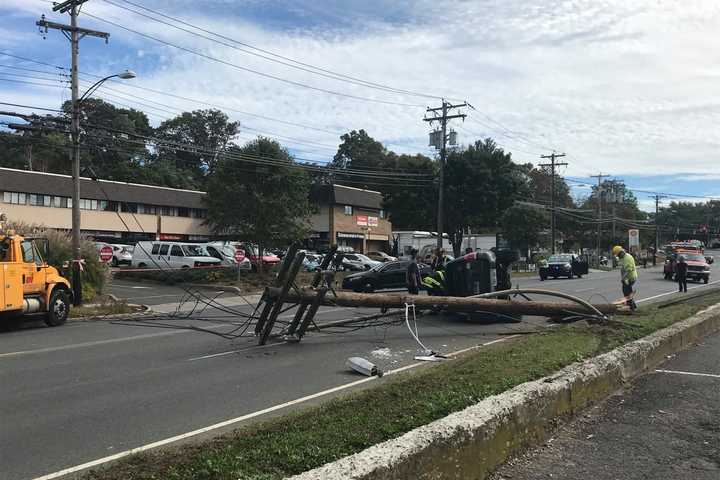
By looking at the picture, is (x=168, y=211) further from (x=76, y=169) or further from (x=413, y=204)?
(x=76, y=169)

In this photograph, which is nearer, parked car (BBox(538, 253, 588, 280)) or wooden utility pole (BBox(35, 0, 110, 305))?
wooden utility pole (BBox(35, 0, 110, 305))

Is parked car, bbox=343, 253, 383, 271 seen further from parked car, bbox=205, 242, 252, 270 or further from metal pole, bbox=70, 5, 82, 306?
Result: metal pole, bbox=70, 5, 82, 306

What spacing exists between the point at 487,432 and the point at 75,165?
19.4m

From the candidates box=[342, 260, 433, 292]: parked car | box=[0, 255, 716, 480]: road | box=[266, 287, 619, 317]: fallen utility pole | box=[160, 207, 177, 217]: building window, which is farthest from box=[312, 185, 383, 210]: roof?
box=[266, 287, 619, 317]: fallen utility pole

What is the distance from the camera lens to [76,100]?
68.0 feet

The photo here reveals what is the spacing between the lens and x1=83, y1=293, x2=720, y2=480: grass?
3.94 m

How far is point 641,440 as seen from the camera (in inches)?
214

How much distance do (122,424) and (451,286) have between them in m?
10.9

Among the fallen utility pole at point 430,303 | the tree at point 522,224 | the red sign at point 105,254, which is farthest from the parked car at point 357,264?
the fallen utility pole at point 430,303

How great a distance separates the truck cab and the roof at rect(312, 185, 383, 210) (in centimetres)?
4333

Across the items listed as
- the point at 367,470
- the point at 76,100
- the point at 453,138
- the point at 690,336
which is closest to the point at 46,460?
the point at 367,470

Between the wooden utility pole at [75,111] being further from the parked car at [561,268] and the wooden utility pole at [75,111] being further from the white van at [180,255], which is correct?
the parked car at [561,268]

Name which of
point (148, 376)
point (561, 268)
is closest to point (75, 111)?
point (148, 376)

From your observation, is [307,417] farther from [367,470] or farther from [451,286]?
[451,286]
